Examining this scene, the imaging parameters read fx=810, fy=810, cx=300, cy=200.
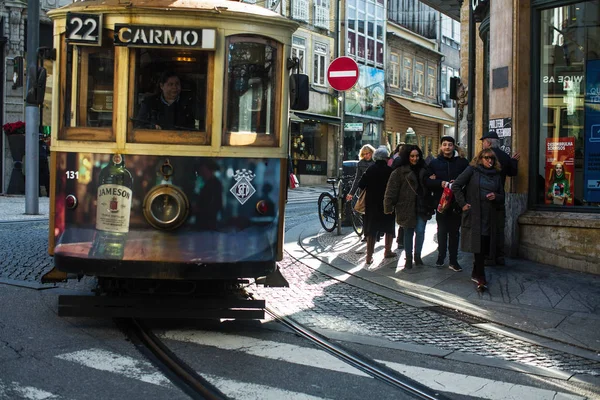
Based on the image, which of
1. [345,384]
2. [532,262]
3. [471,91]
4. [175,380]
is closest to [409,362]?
[345,384]

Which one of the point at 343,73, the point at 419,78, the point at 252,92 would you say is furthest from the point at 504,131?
the point at 419,78

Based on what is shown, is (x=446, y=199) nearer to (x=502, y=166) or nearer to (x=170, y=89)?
(x=502, y=166)

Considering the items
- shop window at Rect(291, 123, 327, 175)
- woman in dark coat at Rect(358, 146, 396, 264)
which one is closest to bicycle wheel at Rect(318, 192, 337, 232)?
woman in dark coat at Rect(358, 146, 396, 264)

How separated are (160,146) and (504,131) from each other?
20.6 ft

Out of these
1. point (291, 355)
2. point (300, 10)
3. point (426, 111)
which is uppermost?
point (300, 10)

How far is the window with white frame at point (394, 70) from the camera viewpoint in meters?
45.5

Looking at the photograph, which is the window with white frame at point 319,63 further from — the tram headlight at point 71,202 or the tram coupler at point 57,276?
the tram headlight at point 71,202

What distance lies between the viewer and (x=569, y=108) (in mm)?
11102

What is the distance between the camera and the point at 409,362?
6133mm

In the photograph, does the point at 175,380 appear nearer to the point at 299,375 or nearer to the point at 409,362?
the point at 299,375

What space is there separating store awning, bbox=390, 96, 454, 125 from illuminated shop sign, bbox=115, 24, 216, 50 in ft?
124

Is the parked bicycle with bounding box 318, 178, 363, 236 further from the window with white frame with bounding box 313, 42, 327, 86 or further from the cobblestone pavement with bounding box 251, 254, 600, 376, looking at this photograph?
the window with white frame with bounding box 313, 42, 327, 86

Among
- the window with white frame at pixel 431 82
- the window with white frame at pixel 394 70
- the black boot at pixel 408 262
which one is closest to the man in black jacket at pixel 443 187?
the black boot at pixel 408 262

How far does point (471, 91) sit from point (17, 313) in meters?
11.0
